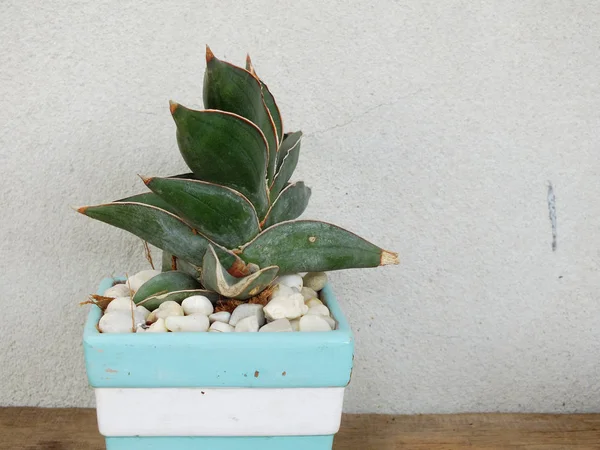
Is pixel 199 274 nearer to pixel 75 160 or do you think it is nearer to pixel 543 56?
pixel 75 160

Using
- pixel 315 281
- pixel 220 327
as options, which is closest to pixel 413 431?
pixel 315 281

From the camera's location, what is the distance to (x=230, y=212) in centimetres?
57

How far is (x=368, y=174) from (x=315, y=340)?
375 mm

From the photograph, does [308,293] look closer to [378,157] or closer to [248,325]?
[248,325]

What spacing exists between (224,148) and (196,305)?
0.50 feet

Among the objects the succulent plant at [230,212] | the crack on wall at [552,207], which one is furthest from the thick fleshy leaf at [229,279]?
the crack on wall at [552,207]

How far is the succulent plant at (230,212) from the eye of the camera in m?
0.54

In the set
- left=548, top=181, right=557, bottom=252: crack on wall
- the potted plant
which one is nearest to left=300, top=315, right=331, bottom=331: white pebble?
the potted plant

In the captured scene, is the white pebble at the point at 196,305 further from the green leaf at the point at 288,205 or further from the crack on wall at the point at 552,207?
the crack on wall at the point at 552,207

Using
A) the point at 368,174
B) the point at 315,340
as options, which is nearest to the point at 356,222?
the point at 368,174

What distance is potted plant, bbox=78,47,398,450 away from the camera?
1.77ft

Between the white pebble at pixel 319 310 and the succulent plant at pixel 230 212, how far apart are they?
0.05 meters

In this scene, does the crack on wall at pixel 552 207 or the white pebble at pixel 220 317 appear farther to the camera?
the crack on wall at pixel 552 207

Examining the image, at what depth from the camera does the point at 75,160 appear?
2.79 ft
